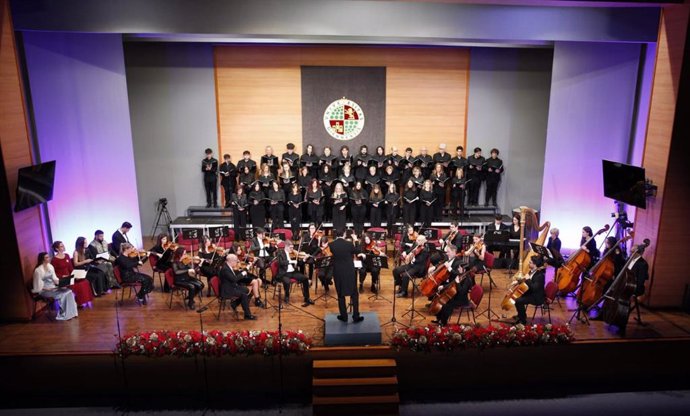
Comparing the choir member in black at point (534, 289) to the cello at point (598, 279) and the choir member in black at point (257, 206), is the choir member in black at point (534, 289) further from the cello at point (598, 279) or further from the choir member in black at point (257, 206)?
the choir member in black at point (257, 206)

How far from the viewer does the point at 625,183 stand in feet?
31.6

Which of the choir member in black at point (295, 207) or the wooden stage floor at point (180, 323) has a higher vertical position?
the choir member in black at point (295, 207)

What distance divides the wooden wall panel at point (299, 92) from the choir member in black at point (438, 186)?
139 centimetres

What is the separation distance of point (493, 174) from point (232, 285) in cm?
805

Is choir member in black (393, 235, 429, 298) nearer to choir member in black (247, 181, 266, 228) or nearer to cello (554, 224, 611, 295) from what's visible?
cello (554, 224, 611, 295)

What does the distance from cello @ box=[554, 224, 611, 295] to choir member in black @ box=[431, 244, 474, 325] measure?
1.89 meters

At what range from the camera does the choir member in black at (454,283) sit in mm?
8500

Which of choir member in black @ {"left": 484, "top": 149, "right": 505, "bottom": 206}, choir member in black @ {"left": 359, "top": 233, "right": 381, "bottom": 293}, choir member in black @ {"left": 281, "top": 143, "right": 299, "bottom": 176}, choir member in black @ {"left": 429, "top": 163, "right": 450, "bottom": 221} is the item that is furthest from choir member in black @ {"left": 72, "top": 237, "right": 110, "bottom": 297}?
choir member in black @ {"left": 484, "top": 149, "right": 505, "bottom": 206}

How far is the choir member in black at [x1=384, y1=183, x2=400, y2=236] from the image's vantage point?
13.1 metres

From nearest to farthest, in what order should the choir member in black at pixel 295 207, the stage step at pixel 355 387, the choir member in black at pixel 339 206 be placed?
1. the stage step at pixel 355 387
2. the choir member in black at pixel 339 206
3. the choir member in black at pixel 295 207

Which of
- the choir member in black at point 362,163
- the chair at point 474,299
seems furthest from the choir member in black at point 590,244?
the choir member in black at point 362,163

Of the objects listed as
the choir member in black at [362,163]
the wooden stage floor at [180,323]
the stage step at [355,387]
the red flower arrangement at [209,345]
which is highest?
the choir member in black at [362,163]

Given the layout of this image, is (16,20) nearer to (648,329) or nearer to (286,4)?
(286,4)

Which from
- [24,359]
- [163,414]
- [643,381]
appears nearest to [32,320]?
[24,359]
